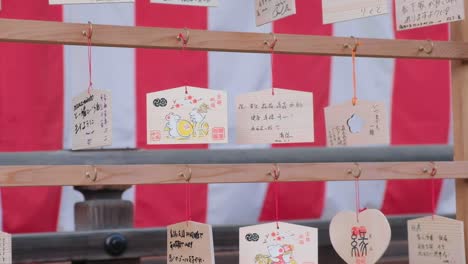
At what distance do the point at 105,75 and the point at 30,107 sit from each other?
9.9 inches

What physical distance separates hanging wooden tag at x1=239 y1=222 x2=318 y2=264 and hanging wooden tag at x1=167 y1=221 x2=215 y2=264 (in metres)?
0.12

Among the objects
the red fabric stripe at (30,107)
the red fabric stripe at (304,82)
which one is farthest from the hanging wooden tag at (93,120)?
the red fabric stripe at (304,82)

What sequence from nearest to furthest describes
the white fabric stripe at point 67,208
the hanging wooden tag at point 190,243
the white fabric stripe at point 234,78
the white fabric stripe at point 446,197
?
the hanging wooden tag at point 190,243 → the white fabric stripe at point 67,208 → the white fabric stripe at point 234,78 → the white fabric stripe at point 446,197

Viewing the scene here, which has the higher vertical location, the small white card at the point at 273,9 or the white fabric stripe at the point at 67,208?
the small white card at the point at 273,9

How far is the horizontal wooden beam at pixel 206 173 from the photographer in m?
1.85

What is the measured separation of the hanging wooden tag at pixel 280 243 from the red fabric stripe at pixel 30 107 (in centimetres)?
89

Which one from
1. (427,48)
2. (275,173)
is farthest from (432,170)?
(275,173)

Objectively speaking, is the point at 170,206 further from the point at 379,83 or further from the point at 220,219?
the point at 379,83

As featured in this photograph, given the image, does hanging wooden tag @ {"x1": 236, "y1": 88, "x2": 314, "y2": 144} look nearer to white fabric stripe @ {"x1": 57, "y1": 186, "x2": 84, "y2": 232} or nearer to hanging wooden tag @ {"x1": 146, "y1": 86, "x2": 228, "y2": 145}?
hanging wooden tag @ {"x1": 146, "y1": 86, "x2": 228, "y2": 145}

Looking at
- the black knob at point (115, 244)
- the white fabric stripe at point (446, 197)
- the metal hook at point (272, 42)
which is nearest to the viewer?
the metal hook at point (272, 42)

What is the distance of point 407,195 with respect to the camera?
122 inches

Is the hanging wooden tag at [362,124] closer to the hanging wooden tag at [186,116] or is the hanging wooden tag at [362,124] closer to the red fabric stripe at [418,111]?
the hanging wooden tag at [186,116]

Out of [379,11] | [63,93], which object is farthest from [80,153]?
[379,11]

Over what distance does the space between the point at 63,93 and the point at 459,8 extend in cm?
123
